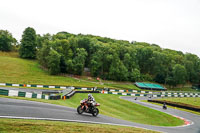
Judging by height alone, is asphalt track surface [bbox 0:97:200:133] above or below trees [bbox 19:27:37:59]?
below

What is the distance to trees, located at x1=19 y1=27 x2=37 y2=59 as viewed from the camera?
9950 cm

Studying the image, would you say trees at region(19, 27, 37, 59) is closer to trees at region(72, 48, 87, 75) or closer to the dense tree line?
the dense tree line

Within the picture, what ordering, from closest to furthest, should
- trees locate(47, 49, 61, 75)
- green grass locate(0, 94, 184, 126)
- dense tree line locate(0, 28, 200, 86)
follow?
green grass locate(0, 94, 184, 126), trees locate(47, 49, 61, 75), dense tree line locate(0, 28, 200, 86)

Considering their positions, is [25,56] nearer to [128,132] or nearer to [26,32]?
[26,32]

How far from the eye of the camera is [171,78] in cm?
10231

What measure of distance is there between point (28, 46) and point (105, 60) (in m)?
44.5

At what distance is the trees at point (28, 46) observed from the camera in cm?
9950

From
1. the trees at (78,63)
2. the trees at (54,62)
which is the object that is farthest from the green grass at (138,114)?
the trees at (78,63)

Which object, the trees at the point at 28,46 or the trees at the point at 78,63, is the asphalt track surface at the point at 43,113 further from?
the trees at the point at 28,46

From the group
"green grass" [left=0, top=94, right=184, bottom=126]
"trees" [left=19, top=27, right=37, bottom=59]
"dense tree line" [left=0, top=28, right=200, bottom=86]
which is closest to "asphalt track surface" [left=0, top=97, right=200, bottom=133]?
"green grass" [left=0, top=94, right=184, bottom=126]

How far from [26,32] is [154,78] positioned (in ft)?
260

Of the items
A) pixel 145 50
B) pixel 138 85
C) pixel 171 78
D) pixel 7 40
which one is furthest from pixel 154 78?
pixel 7 40

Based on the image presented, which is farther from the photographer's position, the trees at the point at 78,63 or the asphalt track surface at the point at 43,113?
the trees at the point at 78,63

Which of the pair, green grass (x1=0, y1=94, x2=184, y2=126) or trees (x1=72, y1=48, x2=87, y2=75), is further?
trees (x1=72, y1=48, x2=87, y2=75)
